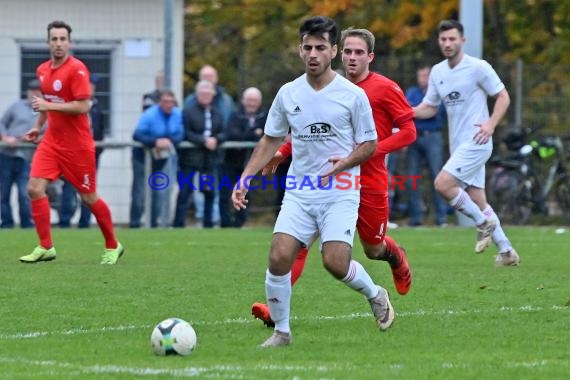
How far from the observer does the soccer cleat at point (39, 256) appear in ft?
45.8

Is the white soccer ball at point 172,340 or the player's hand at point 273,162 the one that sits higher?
the player's hand at point 273,162

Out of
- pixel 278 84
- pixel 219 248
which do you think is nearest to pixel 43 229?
pixel 219 248

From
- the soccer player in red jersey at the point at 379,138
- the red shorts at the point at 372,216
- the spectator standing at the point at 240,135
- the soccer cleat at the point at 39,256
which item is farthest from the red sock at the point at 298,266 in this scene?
the spectator standing at the point at 240,135

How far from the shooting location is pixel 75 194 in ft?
68.3

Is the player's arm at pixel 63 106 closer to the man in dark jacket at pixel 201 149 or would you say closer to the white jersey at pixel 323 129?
the white jersey at pixel 323 129

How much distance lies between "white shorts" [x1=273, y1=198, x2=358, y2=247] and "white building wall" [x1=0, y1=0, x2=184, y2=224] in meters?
13.5

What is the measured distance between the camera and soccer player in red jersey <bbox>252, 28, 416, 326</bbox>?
9.82 m

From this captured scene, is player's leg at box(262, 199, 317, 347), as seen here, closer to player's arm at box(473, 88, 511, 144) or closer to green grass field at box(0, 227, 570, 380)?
green grass field at box(0, 227, 570, 380)

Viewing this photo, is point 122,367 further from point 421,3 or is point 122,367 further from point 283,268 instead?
point 421,3

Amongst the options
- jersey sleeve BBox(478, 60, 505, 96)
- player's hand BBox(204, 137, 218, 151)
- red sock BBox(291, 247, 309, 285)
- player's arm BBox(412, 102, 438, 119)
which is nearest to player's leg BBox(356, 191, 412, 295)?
red sock BBox(291, 247, 309, 285)

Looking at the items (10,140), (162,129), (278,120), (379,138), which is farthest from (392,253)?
(10,140)

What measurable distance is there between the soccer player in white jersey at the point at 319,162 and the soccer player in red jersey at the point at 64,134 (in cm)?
508

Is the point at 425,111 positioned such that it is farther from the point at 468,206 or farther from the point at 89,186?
the point at 89,186

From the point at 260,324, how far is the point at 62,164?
470 cm
